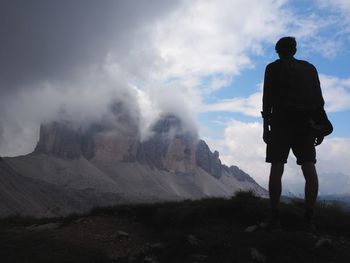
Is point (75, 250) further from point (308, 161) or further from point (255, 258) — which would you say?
point (308, 161)

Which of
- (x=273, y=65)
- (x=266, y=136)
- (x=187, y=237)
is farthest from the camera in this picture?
(x=273, y=65)

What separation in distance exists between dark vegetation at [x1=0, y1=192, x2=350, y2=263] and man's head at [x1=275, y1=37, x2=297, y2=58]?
2.64 m

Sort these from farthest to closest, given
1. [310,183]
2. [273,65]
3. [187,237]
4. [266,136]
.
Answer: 1. [273,65]
2. [266,136]
3. [310,183]
4. [187,237]

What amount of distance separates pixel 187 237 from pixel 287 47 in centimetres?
328

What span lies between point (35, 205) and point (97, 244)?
13448 centimetres

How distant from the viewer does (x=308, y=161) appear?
6.41 m

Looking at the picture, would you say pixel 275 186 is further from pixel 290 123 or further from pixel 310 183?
pixel 290 123

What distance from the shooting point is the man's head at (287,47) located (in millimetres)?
6695

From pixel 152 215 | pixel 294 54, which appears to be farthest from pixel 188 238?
pixel 294 54

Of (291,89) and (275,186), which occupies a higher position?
(291,89)

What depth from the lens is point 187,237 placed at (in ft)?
20.1

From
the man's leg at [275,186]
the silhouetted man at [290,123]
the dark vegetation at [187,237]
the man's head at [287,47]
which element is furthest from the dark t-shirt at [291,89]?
the dark vegetation at [187,237]

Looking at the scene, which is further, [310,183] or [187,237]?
[310,183]

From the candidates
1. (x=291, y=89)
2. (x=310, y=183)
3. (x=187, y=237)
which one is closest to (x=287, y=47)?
(x=291, y=89)
